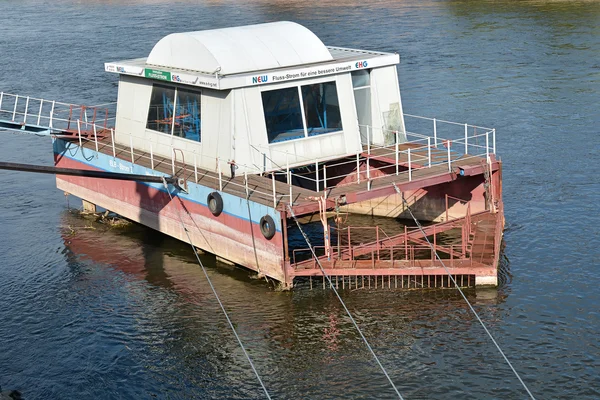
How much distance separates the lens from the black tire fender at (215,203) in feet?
91.8

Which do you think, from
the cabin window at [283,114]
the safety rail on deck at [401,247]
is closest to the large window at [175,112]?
the cabin window at [283,114]

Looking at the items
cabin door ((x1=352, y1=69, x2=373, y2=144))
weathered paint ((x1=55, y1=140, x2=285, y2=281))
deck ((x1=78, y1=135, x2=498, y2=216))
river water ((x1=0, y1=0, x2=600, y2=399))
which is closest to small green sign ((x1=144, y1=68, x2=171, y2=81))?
deck ((x1=78, y1=135, x2=498, y2=216))

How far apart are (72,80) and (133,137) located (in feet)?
93.4

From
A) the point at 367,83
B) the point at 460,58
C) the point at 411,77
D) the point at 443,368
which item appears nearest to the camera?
the point at 443,368


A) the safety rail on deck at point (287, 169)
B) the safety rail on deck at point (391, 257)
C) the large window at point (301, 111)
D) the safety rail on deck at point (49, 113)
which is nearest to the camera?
the safety rail on deck at point (391, 257)

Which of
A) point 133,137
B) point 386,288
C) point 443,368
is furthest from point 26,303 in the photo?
point 443,368

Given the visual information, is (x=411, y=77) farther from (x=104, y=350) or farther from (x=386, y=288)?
(x=104, y=350)

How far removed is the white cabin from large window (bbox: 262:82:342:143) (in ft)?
0.10

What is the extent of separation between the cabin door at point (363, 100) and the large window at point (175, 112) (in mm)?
5490

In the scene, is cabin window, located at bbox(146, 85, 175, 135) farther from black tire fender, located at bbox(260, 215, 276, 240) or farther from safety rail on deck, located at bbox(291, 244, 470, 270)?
black tire fender, located at bbox(260, 215, 276, 240)

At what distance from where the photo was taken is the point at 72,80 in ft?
197

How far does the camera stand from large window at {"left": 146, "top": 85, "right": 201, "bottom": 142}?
3055cm

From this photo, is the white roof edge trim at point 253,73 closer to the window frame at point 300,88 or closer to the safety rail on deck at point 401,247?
the window frame at point 300,88

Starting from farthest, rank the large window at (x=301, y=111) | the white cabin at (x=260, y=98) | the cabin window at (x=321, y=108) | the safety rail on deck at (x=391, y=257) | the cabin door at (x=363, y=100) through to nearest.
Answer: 1. the cabin door at (x=363, y=100)
2. the cabin window at (x=321, y=108)
3. the large window at (x=301, y=111)
4. the white cabin at (x=260, y=98)
5. the safety rail on deck at (x=391, y=257)
